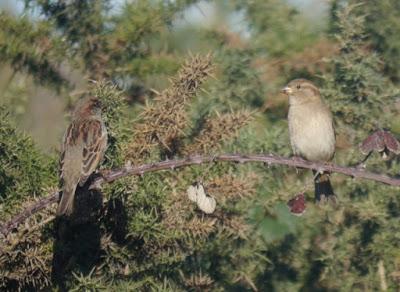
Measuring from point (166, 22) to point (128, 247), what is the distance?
208 centimetres

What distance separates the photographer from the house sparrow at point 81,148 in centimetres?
359

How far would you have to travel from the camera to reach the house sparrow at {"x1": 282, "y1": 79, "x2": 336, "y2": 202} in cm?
492

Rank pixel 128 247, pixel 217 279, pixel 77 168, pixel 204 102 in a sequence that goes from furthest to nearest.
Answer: pixel 204 102, pixel 217 279, pixel 77 168, pixel 128 247

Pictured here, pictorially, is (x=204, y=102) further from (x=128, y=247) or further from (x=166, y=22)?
(x=128, y=247)

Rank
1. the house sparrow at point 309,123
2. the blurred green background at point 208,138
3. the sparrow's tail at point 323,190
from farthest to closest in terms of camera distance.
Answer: the house sparrow at point 309,123, the sparrow's tail at point 323,190, the blurred green background at point 208,138

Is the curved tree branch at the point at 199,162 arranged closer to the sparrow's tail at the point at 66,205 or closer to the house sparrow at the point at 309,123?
the sparrow's tail at the point at 66,205

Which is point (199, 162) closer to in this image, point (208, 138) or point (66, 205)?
point (66, 205)

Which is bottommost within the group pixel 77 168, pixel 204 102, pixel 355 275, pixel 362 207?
pixel 355 275

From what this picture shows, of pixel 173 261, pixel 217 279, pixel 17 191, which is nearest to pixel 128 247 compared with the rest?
pixel 173 261

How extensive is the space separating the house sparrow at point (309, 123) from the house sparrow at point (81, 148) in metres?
1.18

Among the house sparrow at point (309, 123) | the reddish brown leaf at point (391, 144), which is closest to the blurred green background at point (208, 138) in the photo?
the house sparrow at point (309, 123)

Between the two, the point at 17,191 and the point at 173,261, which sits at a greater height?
the point at 17,191

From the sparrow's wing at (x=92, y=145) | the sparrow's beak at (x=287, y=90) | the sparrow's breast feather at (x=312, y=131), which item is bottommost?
the sparrow's breast feather at (x=312, y=131)

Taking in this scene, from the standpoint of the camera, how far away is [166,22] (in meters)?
5.29
